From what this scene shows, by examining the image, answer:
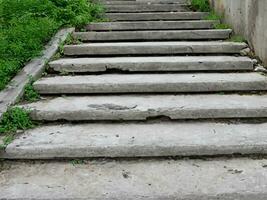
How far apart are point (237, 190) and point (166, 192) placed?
483mm

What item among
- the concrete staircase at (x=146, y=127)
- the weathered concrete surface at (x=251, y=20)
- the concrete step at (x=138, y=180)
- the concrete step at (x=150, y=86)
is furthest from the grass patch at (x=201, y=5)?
the concrete step at (x=138, y=180)

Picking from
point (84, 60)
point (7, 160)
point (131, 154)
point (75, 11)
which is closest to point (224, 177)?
point (131, 154)

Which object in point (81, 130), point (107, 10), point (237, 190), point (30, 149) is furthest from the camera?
point (107, 10)

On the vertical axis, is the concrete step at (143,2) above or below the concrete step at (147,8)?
above

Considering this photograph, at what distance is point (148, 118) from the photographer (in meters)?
3.57

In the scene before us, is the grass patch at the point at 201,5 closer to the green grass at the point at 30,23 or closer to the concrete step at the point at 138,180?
the green grass at the point at 30,23

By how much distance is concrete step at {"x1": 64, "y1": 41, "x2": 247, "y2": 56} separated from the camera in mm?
4906

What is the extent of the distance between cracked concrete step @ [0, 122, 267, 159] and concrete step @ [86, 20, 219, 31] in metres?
2.84

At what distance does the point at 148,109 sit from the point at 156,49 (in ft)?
5.16

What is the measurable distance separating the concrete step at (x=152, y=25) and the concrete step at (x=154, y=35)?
39cm

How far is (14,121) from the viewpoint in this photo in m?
3.40

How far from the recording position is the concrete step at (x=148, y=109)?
3.52 metres

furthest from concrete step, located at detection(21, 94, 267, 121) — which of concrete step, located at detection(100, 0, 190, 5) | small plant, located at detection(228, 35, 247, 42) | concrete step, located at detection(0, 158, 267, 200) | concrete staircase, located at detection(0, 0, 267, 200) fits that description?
concrete step, located at detection(100, 0, 190, 5)

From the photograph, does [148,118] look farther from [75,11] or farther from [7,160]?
[75,11]
